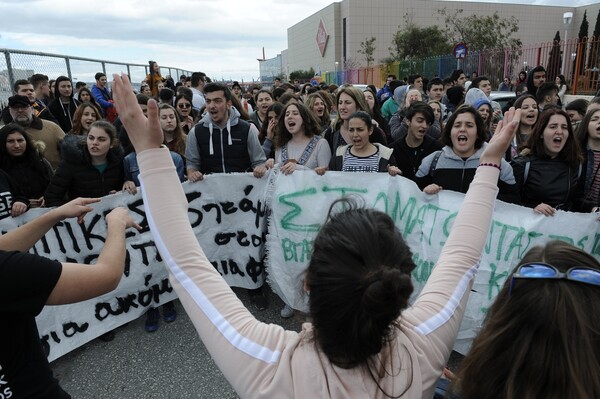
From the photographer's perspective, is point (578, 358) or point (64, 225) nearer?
point (578, 358)

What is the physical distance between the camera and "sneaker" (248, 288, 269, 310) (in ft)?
12.9

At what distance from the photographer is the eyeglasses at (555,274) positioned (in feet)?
2.86

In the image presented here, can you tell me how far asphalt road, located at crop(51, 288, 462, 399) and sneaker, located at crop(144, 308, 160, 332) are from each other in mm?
45

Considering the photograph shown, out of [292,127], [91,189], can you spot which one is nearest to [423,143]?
[292,127]

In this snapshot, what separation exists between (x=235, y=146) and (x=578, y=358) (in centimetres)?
373

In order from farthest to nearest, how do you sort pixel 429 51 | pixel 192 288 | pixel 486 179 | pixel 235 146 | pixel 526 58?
1. pixel 429 51
2. pixel 526 58
3. pixel 235 146
4. pixel 486 179
5. pixel 192 288

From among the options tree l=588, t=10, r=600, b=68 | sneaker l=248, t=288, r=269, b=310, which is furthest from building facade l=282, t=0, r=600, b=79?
sneaker l=248, t=288, r=269, b=310

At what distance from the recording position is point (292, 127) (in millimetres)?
4309

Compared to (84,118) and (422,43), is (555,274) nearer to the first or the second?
(84,118)

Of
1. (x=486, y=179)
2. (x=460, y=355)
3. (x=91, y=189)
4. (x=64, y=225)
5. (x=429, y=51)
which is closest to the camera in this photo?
(x=486, y=179)

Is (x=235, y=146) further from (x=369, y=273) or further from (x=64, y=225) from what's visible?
(x=369, y=273)

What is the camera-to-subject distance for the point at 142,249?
3744 millimetres

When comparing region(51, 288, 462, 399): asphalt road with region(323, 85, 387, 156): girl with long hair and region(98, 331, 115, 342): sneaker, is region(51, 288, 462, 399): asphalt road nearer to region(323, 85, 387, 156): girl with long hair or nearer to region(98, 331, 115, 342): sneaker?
region(98, 331, 115, 342): sneaker

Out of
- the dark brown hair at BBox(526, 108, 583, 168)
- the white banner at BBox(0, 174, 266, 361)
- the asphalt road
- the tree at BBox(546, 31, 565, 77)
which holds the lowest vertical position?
the asphalt road
